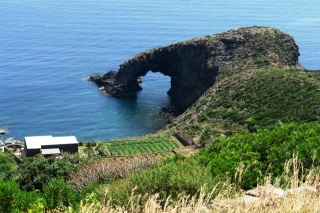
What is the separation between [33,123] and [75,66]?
46.0 m

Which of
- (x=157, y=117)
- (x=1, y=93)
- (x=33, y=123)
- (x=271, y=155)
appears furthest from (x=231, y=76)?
(x=271, y=155)

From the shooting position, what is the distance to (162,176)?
15.8 meters

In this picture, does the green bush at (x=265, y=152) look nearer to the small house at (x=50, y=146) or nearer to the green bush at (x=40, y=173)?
the green bush at (x=40, y=173)

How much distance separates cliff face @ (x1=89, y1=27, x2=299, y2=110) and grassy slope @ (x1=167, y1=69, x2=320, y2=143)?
8.73 m

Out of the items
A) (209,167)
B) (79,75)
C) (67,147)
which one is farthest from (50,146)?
(79,75)

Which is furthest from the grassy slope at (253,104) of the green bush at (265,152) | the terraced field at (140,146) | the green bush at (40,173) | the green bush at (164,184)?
the green bush at (164,184)

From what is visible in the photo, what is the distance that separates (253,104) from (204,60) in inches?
1255

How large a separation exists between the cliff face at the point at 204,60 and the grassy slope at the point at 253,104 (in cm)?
873

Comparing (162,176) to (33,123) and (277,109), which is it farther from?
(33,123)

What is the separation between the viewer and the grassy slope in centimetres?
6619

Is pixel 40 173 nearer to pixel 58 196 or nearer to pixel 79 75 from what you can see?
pixel 58 196

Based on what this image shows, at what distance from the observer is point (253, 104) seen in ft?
246

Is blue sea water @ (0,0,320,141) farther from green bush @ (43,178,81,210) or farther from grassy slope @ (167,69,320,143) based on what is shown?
green bush @ (43,178,81,210)

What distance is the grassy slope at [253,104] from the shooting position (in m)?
66.2
